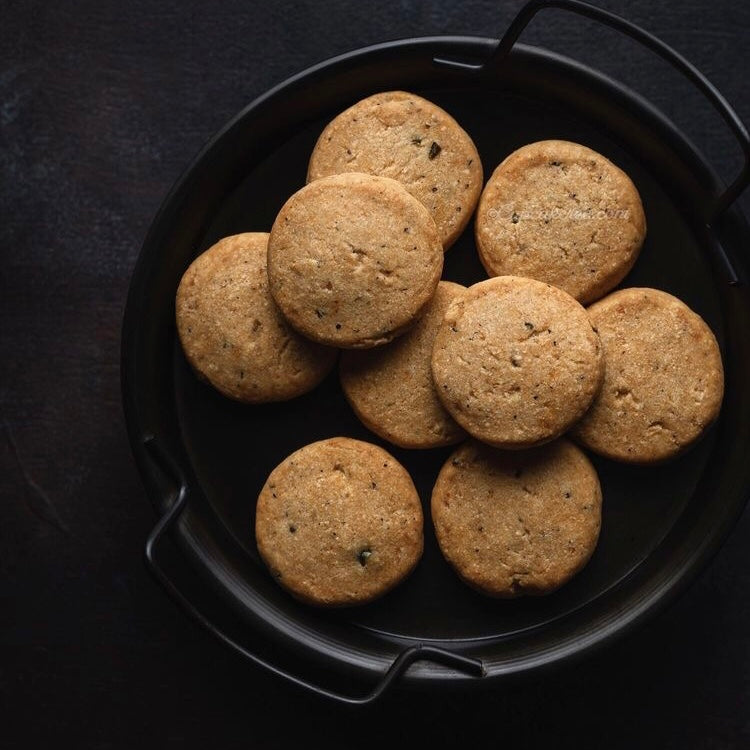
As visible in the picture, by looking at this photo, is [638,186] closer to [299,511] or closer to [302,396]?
[302,396]

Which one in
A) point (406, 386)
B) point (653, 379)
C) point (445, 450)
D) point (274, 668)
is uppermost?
point (653, 379)

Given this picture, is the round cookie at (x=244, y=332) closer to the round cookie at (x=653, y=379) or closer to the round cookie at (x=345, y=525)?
the round cookie at (x=345, y=525)

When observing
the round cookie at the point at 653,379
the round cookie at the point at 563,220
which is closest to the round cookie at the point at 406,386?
the round cookie at the point at 563,220

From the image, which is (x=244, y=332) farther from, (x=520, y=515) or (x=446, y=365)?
(x=520, y=515)

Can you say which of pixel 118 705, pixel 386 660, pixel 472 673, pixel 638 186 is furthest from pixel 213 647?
pixel 638 186

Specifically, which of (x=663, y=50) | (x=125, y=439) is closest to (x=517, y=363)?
(x=663, y=50)

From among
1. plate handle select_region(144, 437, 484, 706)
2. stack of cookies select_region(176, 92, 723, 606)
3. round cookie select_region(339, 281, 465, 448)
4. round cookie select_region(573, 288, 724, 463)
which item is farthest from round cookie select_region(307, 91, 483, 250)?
plate handle select_region(144, 437, 484, 706)

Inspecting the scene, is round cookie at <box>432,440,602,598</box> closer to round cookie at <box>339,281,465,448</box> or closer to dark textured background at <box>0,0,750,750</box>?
round cookie at <box>339,281,465,448</box>
